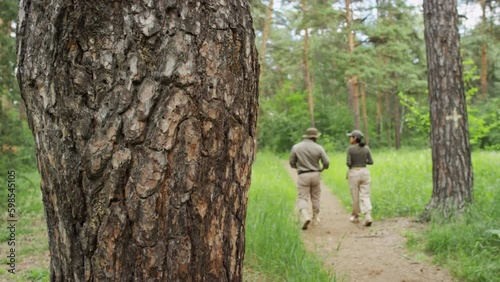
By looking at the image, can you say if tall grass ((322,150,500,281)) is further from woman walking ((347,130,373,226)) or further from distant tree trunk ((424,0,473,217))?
woman walking ((347,130,373,226))

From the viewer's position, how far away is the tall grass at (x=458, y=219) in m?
5.27

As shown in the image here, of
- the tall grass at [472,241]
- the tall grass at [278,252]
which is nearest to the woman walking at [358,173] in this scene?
the tall grass at [472,241]

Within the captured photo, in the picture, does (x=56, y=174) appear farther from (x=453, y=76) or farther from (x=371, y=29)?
(x=371, y=29)

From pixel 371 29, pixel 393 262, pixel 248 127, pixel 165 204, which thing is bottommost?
pixel 393 262

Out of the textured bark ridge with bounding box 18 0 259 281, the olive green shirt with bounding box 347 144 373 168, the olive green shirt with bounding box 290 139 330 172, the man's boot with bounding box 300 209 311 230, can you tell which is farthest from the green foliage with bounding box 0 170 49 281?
the olive green shirt with bounding box 347 144 373 168

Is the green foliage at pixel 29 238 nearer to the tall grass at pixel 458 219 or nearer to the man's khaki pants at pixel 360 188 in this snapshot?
the tall grass at pixel 458 219

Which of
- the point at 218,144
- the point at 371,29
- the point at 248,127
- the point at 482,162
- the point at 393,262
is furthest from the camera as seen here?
the point at 371,29

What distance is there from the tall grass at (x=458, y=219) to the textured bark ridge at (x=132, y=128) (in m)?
4.40

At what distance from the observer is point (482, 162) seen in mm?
11836

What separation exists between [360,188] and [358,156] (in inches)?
27.4

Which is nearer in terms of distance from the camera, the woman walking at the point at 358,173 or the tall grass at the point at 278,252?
the tall grass at the point at 278,252

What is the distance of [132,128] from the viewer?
1.56 m

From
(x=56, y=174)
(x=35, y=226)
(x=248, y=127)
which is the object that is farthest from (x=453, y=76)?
(x=35, y=226)

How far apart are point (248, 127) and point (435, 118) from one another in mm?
6594
